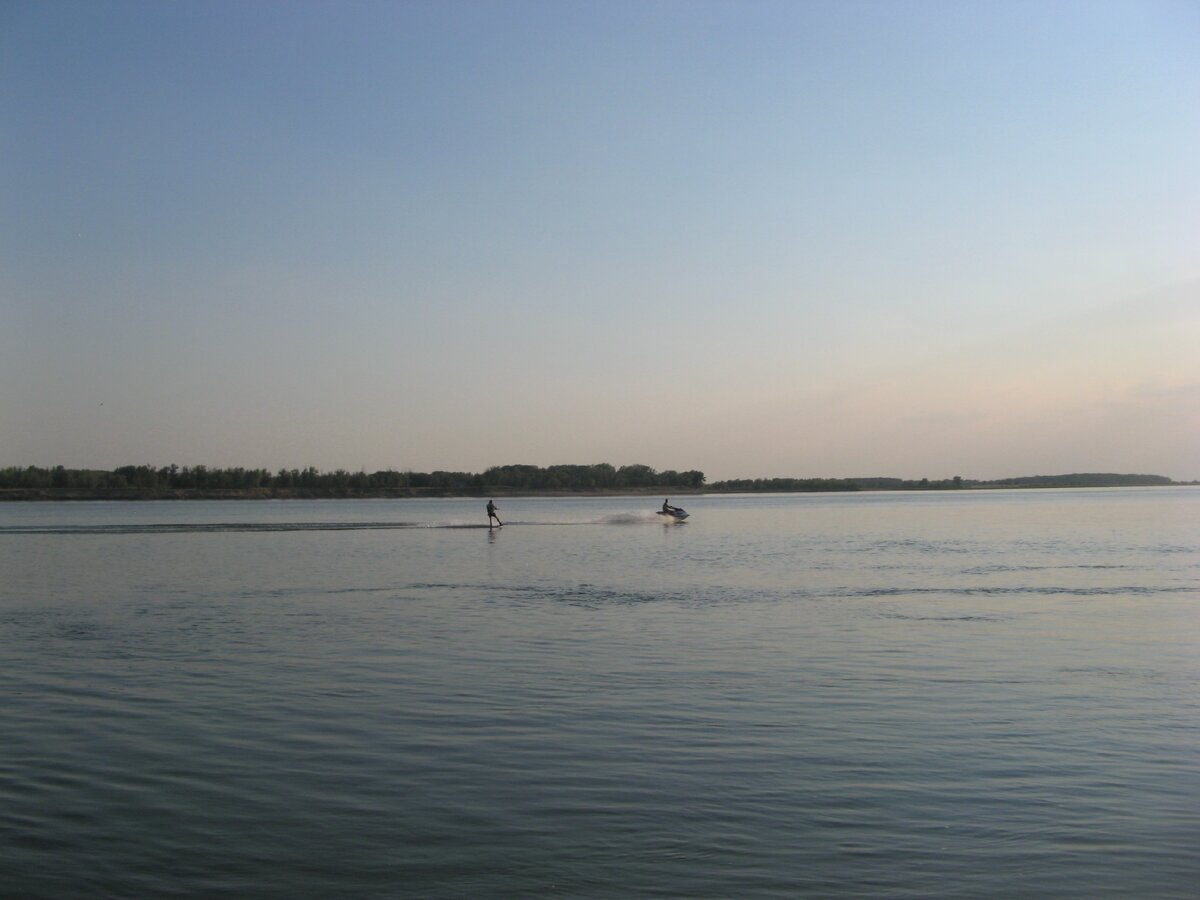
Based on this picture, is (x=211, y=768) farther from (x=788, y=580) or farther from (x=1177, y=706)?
(x=788, y=580)

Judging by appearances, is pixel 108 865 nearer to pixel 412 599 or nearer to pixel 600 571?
pixel 412 599

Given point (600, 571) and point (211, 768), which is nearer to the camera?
point (211, 768)

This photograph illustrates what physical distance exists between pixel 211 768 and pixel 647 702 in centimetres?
573

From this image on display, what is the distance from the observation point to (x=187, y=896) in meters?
7.89

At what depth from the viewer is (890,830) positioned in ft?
30.0

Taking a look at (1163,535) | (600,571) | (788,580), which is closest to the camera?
(788,580)

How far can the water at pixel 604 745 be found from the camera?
842 cm

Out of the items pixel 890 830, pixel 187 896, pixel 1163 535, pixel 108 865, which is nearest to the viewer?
pixel 187 896

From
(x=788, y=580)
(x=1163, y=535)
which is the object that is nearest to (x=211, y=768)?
(x=788, y=580)

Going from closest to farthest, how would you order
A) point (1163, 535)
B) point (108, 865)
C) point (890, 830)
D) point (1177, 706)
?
A: point (108, 865) → point (890, 830) → point (1177, 706) → point (1163, 535)

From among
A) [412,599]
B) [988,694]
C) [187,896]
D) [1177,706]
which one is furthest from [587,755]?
[412,599]

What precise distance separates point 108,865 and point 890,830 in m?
6.40

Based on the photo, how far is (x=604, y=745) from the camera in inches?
477

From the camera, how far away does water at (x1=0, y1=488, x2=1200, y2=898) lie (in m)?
8.42
